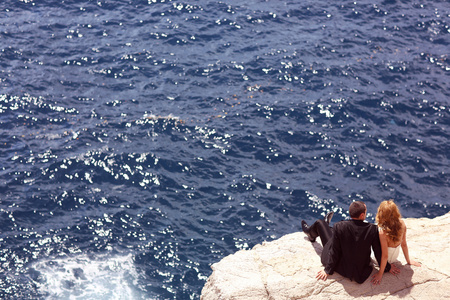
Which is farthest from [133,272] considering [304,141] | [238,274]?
[304,141]

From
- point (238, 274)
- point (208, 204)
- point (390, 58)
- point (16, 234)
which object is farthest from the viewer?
point (390, 58)

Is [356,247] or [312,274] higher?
[356,247]

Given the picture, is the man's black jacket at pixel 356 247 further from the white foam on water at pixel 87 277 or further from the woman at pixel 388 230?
the white foam on water at pixel 87 277

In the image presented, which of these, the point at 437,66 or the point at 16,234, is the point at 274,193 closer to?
the point at 16,234

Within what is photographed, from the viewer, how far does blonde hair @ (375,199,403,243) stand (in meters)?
11.3

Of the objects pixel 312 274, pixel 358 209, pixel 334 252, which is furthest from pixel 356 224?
pixel 312 274

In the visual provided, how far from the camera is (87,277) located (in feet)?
64.8

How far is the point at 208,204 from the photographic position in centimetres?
2283

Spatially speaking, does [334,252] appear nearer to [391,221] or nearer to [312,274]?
[312,274]

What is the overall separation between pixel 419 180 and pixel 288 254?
12988 mm

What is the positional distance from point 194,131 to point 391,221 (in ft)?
55.5

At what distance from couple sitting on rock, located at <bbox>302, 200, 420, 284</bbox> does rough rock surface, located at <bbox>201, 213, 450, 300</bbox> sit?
32 cm

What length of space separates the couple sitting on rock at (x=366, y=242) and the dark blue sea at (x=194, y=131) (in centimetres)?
939

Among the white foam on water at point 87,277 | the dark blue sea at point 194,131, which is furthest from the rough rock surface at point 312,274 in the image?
the white foam on water at point 87,277
